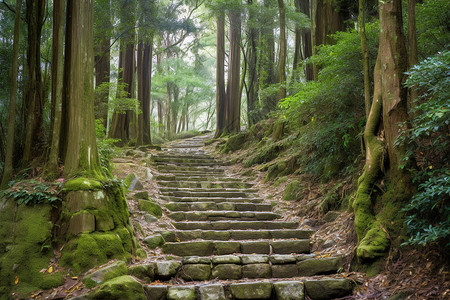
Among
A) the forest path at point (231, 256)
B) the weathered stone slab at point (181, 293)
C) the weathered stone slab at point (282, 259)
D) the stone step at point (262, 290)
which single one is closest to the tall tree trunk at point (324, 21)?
the forest path at point (231, 256)

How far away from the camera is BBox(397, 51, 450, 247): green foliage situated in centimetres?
341

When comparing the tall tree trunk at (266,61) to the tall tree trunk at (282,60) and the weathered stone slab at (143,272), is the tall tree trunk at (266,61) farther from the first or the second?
the weathered stone slab at (143,272)

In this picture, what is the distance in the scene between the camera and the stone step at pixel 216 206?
22.1ft

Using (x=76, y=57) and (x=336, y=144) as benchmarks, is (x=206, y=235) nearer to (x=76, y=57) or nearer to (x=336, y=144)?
(x=336, y=144)

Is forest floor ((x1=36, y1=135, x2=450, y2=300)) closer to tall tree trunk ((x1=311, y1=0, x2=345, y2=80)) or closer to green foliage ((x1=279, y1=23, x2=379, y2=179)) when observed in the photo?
green foliage ((x1=279, y1=23, x2=379, y2=179))

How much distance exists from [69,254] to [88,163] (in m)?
1.37

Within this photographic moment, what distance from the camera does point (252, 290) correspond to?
3877 millimetres

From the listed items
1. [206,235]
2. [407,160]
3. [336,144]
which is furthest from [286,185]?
[407,160]

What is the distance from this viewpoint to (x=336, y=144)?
21.2 feet

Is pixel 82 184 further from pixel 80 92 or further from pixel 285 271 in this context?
pixel 285 271

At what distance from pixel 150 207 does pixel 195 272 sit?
80.7 inches

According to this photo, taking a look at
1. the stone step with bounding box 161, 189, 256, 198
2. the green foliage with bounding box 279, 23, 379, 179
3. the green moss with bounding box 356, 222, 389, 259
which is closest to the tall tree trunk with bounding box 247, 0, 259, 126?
the stone step with bounding box 161, 189, 256, 198

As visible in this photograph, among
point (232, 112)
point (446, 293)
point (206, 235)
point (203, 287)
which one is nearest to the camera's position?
point (446, 293)

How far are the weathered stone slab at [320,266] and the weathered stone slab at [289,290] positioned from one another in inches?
22.2
